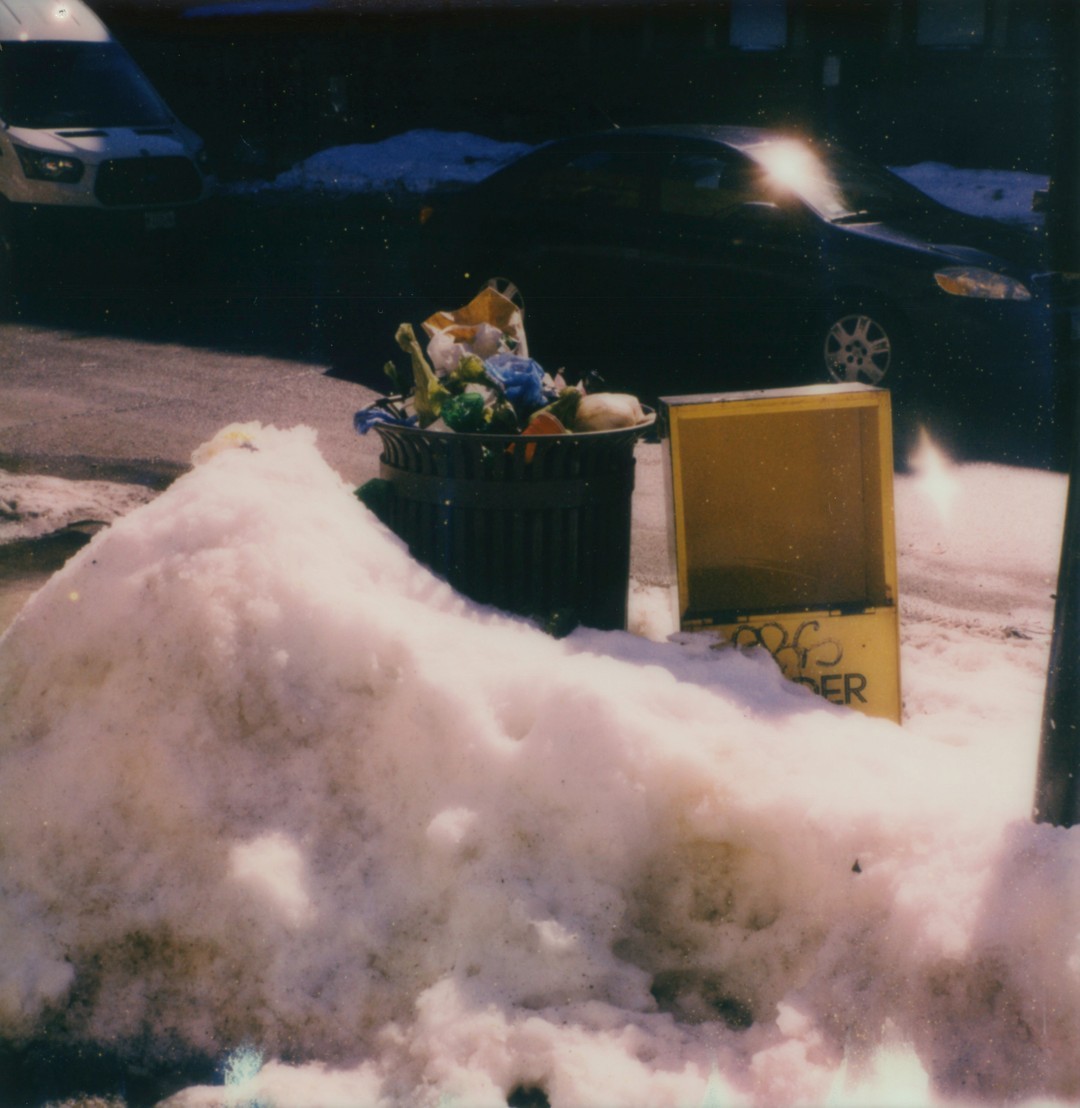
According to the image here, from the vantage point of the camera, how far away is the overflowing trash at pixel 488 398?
11.4 ft

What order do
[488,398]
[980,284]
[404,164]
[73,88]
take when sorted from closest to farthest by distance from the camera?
[488,398]
[980,284]
[73,88]
[404,164]

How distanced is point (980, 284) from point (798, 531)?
13.9 ft

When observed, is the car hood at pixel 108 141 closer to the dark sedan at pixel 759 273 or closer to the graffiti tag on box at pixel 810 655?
the dark sedan at pixel 759 273

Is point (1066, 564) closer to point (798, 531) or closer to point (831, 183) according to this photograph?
point (798, 531)

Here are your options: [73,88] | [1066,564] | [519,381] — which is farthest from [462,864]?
[73,88]

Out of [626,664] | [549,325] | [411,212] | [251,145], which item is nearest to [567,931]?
[626,664]

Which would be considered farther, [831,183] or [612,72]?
[612,72]

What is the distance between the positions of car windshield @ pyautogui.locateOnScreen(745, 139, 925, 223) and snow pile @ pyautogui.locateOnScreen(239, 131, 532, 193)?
1159cm

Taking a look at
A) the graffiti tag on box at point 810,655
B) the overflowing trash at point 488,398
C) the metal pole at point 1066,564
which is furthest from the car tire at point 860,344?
the metal pole at point 1066,564

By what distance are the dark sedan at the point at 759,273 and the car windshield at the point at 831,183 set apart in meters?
0.02

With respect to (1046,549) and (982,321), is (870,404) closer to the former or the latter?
(1046,549)

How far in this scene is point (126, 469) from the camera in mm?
6445

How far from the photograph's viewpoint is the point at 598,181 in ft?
27.8

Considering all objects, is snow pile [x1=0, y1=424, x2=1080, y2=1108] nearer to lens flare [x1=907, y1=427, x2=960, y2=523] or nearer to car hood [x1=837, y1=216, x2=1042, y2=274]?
lens flare [x1=907, y1=427, x2=960, y2=523]
